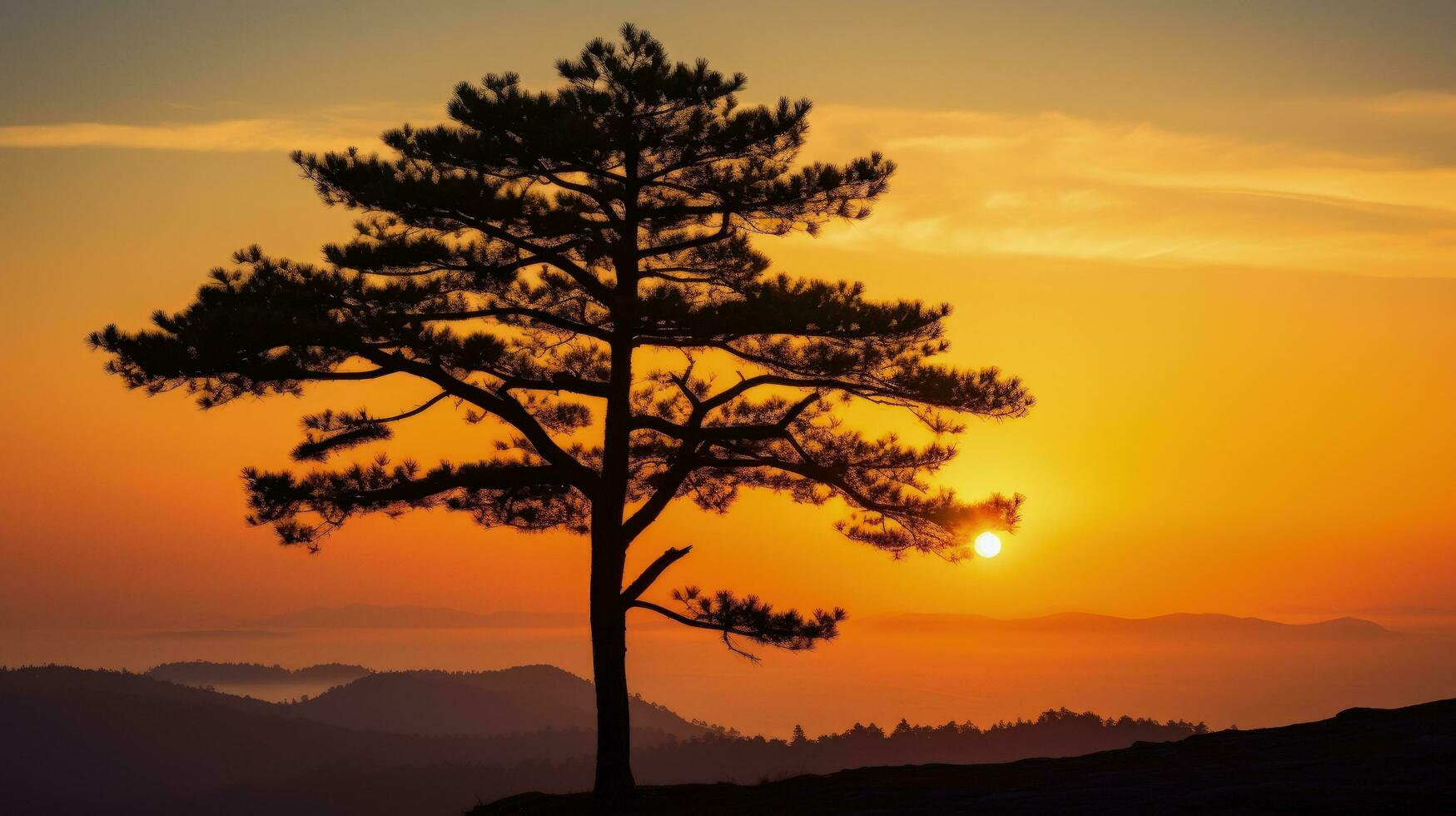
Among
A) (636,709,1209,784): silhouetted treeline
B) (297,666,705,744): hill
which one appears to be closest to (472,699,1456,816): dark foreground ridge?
(636,709,1209,784): silhouetted treeline

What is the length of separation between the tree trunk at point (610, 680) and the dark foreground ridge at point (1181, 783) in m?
0.44

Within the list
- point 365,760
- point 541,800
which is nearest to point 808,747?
point 365,760

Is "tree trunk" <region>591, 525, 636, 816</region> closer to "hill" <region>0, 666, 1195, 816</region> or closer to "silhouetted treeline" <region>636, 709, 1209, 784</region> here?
"silhouetted treeline" <region>636, 709, 1209, 784</region>

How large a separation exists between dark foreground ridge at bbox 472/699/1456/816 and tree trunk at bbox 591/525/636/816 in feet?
1.43

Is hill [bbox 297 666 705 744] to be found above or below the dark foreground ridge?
above

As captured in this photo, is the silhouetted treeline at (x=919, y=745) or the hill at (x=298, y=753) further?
the hill at (x=298, y=753)

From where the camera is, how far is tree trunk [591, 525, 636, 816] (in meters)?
12.0

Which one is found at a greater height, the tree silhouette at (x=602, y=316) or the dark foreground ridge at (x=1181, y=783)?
the tree silhouette at (x=602, y=316)

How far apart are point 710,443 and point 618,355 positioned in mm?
1825

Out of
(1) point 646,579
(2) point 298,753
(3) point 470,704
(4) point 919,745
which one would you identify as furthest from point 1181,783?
(3) point 470,704

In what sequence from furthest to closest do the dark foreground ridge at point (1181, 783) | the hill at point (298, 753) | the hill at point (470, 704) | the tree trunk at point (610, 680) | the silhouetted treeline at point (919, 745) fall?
1. the hill at point (470, 704)
2. the hill at point (298, 753)
3. the silhouetted treeline at point (919, 745)
4. the tree trunk at point (610, 680)
5. the dark foreground ridge at point (1181, 783)

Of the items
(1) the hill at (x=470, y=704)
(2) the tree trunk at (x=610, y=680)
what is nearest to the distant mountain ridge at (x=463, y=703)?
(1) the hill at (x=470, y=704)

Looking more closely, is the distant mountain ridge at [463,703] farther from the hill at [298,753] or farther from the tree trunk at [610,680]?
the tree trunk at [610,680]

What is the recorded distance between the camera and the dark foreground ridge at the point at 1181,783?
780 cm
